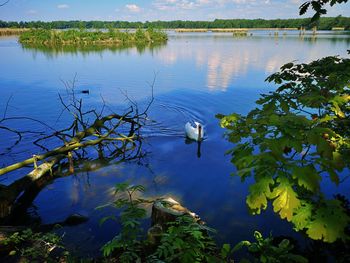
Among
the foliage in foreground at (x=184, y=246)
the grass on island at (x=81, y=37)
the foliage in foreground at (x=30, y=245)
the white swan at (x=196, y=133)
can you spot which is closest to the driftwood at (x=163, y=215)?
the foliage in foreground at (x=184, y=246)

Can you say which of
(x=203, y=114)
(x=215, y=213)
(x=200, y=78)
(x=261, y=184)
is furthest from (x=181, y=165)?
(x=200, y=78)

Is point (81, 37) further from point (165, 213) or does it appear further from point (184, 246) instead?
point (184, 246)

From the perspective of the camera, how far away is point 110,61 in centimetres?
3997

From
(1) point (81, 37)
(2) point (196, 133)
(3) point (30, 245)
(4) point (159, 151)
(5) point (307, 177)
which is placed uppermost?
(1) point (81, 37)

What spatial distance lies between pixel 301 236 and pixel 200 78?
2316 centimetres

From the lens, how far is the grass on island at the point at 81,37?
219 ft

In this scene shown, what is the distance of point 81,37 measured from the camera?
67375 mm

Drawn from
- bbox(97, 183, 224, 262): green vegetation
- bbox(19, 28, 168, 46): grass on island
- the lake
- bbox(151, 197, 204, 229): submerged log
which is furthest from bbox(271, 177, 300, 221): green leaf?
bbox(19, 28, 168, 46): grass on island

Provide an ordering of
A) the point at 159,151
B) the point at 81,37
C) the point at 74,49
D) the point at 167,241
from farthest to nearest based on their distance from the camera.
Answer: the point at 81,37
the point at 74,49
the point at 159,151
the point at 167,241

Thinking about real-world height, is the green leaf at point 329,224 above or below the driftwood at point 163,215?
above

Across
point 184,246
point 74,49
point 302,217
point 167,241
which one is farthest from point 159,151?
point 74,49

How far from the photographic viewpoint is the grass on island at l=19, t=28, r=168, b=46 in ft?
219

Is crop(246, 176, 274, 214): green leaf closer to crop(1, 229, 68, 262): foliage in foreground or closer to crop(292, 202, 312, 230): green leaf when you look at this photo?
crop(292, 202, 312, 230): green leaf

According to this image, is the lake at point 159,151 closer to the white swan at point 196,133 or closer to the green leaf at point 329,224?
the white swan at point 196,133
